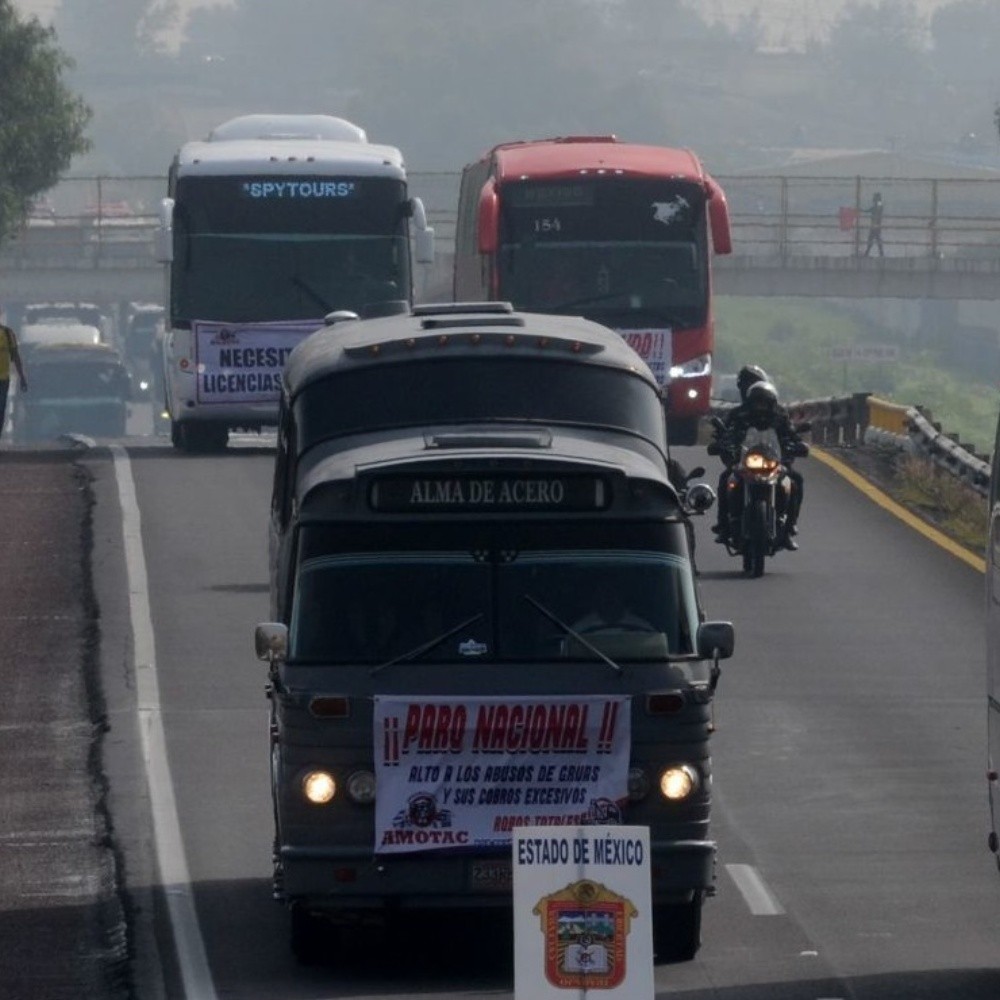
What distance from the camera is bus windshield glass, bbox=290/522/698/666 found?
40.0 feet

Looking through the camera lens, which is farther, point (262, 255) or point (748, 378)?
point (262, 255)

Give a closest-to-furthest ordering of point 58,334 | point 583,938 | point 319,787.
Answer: point 583,938, point 319,787, point 58,334

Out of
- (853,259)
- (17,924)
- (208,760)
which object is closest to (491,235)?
(208,760)

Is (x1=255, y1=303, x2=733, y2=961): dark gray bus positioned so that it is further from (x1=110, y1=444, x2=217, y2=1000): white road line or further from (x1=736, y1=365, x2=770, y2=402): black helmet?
(x1=736, y1=365, x2=770, y2=402): black helmet

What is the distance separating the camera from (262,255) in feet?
105

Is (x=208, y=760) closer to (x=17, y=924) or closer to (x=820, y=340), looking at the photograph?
(x=17, y=924)

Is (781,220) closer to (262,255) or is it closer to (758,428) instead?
(262,255)

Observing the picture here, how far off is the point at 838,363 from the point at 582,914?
331 feet

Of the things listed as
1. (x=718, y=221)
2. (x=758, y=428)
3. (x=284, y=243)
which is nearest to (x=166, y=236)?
(x=284, y=243)

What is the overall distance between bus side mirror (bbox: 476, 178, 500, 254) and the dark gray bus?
20.7 meters

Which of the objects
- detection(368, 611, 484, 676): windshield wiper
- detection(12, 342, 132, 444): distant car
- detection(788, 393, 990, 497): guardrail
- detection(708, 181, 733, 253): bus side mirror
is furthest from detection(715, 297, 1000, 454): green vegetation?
detection(368, 611, 484, 676): windshield wiper

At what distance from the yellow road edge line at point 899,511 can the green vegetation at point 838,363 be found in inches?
1809

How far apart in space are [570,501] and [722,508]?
12.2m

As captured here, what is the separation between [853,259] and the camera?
231 ft
